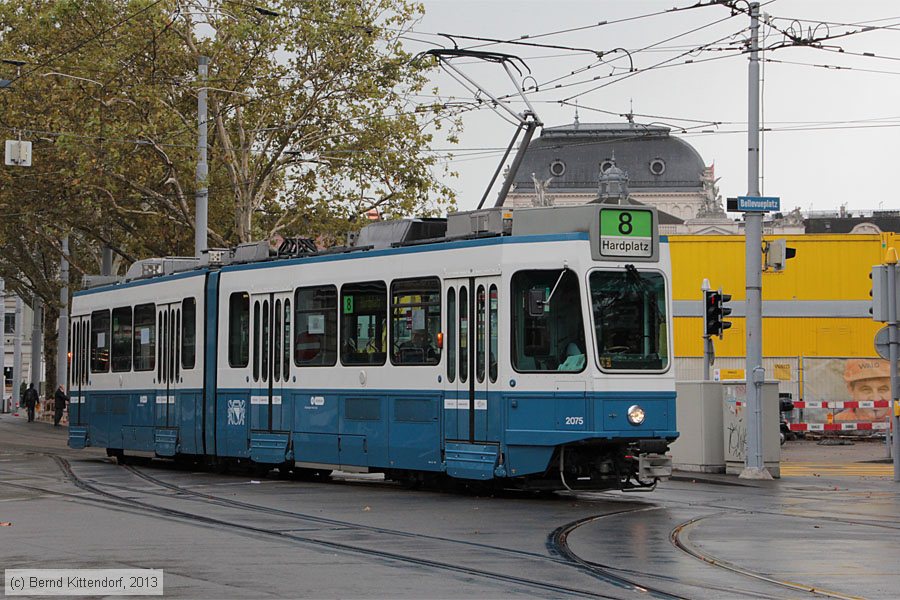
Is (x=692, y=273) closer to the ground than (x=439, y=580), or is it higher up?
higher up

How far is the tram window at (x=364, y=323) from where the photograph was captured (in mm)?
19672

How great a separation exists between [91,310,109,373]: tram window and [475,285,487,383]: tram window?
11.4 meters

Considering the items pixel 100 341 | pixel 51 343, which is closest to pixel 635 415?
pixel 100 341

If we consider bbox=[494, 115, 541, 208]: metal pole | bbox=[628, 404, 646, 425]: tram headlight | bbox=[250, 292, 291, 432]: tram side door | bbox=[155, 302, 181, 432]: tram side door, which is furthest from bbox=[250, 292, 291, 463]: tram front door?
bbox=[628, 404, 646, 425]: tram headlight

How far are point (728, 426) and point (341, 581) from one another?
14649mm

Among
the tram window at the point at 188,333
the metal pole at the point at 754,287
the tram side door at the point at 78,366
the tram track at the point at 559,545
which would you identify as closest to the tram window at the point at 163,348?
the tram window at the point at 188,333

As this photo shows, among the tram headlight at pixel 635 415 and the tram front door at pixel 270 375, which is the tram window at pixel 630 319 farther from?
the tram front door at pixel 270 375

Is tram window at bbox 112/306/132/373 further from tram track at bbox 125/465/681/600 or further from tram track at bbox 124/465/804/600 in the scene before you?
tram track at bbox 124/465/804/600

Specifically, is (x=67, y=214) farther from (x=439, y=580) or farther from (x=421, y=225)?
(x=439, y=580)

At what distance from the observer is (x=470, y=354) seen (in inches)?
715

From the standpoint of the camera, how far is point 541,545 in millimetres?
13000

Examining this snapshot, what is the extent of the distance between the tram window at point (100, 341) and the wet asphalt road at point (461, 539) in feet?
20.2

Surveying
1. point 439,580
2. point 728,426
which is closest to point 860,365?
point 728,426

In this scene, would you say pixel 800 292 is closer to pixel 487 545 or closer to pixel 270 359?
pixel 270 359
